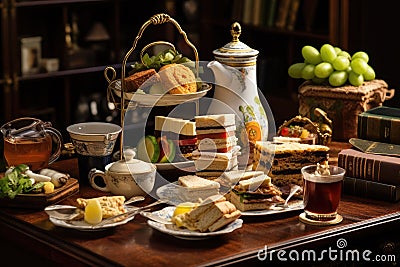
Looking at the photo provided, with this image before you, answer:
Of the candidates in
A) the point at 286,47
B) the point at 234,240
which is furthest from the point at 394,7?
the point at 234,240

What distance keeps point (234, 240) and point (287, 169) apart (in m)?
0.44

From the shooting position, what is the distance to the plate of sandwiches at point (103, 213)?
231 cm

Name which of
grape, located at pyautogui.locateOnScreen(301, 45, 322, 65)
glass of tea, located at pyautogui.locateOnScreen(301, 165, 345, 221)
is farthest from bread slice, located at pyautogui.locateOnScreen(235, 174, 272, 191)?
grape, located at pyautogui.locateOnScreen(301, 45, 322, 65)

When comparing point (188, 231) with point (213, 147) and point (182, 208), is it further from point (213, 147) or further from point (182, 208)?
point (213, 147)

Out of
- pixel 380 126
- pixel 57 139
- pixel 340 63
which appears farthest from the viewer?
pixel 340 63

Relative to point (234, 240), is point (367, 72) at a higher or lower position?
higher

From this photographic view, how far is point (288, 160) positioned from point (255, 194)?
23cm

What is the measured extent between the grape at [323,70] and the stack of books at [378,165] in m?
0.40

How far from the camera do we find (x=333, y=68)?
3.29m

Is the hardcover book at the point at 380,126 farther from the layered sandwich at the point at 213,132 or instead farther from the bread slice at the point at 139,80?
the bread slice at the point at 139,80

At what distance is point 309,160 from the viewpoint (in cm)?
265

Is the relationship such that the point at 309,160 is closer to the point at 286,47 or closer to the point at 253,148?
the point at 253,148

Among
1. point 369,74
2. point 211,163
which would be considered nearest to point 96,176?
point 211,163

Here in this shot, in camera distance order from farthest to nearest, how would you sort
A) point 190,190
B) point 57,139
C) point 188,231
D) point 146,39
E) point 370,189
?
point 146,39
point 57,139
point 370,189
point 190,190
point 188,231
